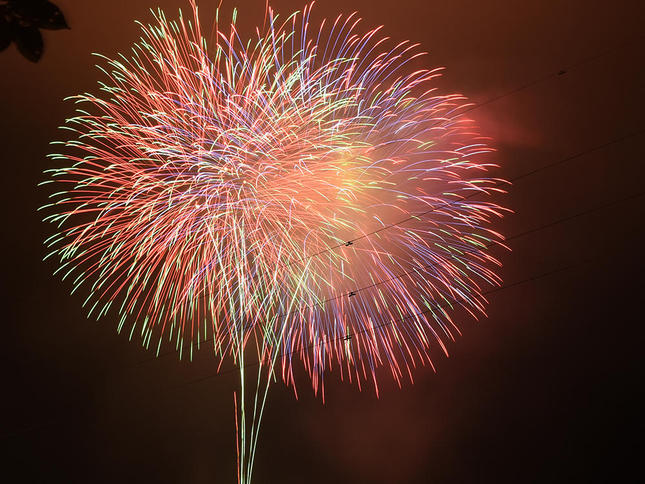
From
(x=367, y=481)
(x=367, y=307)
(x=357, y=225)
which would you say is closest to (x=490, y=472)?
(x=367, y=481)

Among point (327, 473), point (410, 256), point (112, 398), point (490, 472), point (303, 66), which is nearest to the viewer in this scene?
point (303, 66)

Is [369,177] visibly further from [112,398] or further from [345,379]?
[112,398]

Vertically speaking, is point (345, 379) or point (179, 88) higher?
point (179, 88)

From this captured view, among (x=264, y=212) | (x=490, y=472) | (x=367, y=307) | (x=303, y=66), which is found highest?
(x=303, y=66)

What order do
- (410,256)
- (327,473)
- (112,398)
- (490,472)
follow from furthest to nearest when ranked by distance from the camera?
(112,398) → (327,473) → (490,472) → (410,256)
